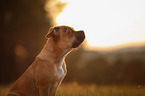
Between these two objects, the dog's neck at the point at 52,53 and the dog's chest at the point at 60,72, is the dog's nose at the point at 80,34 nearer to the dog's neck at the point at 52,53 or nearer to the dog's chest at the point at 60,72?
the dog's neck at the point at 52,53

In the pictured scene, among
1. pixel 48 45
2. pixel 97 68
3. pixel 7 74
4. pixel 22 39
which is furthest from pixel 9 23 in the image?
pixel 48 45

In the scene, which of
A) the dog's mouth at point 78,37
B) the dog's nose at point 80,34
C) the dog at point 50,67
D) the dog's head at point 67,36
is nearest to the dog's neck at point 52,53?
the dog at point 50,67

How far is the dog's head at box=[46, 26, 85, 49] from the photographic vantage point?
4.93m

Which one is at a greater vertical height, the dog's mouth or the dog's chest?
the dog's mouth

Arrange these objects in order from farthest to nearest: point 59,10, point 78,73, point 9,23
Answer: point 59,10 < point 9,23 < point 78,73

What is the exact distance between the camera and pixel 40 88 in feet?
15.1

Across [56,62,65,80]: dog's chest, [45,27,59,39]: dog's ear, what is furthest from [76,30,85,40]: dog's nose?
[56,62,65,80]: dog's chest

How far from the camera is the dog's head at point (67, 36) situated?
4.93 meters

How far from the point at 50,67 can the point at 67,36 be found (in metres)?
0.95

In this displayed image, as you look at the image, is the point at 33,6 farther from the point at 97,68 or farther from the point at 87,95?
the point at 87,95

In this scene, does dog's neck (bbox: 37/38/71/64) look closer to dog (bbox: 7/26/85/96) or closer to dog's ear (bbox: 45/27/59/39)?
dog (bbox: 7/26/85/96)

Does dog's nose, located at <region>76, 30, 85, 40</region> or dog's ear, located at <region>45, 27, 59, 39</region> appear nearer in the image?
dog's ear, located at <region>45, 27, 59, 39</region>

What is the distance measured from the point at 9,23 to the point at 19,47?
1.87m

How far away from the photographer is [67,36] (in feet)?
16.6
